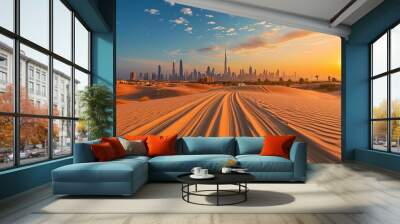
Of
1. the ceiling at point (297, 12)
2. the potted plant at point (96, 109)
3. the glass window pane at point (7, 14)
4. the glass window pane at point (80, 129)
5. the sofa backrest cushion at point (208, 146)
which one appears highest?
the ceiling at point (297, 12)

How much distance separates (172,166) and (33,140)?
2220mm

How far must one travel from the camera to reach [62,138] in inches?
293

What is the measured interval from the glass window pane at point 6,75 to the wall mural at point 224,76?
211 inches

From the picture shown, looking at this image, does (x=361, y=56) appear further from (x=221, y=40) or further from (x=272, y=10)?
(x=221, y=40)

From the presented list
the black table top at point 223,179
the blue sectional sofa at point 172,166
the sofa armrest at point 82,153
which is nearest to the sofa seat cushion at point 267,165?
the blue sectional sofa at point 172,166

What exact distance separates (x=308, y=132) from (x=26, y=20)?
795 cm

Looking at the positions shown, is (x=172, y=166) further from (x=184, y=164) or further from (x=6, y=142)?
(x=6, y=142)

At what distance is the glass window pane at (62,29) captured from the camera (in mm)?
7117

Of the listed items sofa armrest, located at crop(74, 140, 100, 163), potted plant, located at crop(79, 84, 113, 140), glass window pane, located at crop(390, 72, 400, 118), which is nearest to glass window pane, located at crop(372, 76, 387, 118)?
glass window pane, located at crop(390, 72, 400, 118)

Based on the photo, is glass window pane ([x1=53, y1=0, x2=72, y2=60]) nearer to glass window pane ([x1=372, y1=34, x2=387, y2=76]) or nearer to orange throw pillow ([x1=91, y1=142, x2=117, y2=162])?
orange throw pillow ([x1=91, y1=142, x2=117, y2=162])

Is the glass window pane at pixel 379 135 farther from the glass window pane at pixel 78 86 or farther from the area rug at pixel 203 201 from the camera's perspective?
the glass window pane at pixel 78 86

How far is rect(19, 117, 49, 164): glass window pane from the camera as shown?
19.0 feet

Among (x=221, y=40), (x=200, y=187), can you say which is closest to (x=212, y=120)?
(x=221, y=40)

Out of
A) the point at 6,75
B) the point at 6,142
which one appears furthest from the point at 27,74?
the point at 6,142
